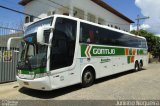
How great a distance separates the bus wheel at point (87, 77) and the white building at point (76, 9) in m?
11.2

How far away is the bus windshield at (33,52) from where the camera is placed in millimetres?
7547

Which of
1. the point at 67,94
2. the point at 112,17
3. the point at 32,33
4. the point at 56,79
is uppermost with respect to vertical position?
the point at 112,17

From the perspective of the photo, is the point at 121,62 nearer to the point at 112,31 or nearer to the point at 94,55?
the point at 112,31

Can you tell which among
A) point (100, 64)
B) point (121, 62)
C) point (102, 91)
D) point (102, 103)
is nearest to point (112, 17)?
point (121, 62)

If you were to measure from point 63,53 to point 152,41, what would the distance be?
→ 1201 inches

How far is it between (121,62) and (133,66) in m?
2.91

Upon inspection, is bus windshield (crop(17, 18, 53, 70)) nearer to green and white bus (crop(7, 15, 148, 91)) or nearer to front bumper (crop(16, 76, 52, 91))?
green and white bus (crop(7, 15, 148, 91))

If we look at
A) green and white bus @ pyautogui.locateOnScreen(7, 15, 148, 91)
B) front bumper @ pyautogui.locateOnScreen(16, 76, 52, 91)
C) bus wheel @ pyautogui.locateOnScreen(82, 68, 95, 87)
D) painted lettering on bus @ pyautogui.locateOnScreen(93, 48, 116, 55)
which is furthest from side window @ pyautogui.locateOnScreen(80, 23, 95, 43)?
front bumper @ pyautogui.locateOnScreen(16, 76, 52, 91)

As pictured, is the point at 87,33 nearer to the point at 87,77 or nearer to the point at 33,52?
the point at 87,77

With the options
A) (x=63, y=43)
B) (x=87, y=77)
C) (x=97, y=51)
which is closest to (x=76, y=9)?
(x=97, y=51)

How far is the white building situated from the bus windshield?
38.4 ft

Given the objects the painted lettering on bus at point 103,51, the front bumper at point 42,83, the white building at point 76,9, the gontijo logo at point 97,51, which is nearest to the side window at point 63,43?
the front bumper at point 42,83

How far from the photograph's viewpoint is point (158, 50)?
3781 cm

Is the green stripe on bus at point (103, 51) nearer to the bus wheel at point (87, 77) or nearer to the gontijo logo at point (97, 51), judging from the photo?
the gontijo logo at point (97, 51)
